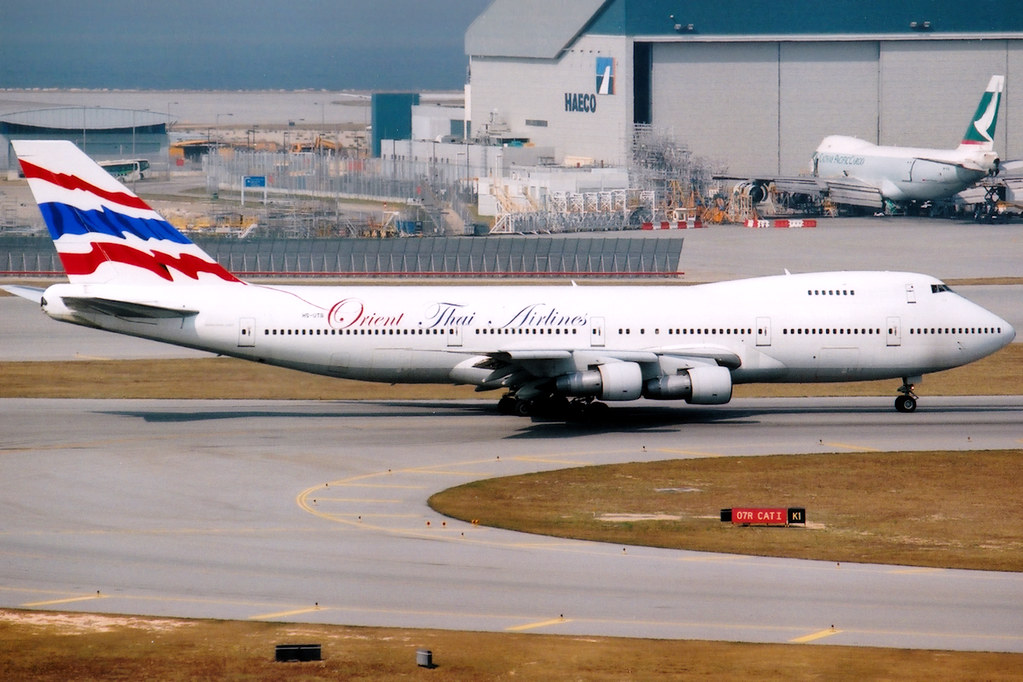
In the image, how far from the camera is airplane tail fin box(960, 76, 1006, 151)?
12589 cm

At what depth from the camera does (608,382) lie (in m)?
48.9

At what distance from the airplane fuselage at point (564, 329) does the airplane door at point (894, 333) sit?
0.04 metres

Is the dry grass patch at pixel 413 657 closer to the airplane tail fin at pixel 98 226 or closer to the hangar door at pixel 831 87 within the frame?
the airplane tail fin at pixel 98 226

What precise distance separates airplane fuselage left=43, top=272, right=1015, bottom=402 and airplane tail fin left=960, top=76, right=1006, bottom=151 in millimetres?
80509

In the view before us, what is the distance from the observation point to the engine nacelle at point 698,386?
49531mm

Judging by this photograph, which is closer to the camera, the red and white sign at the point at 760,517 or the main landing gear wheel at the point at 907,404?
the red and white sign at the point at 760,517

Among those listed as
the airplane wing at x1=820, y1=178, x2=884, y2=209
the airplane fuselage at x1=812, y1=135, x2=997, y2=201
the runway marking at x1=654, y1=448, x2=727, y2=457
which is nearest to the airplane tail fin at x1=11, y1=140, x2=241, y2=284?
the runway marking at x1=654, y1=448, x2=727, y2=457

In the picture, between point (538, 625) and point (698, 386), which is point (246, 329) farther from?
point (538, 625)

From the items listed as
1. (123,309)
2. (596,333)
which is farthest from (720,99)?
(123,309)

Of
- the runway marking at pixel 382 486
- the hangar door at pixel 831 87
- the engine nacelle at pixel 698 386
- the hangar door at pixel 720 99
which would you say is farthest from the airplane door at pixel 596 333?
the hangar door at pixel 831 87

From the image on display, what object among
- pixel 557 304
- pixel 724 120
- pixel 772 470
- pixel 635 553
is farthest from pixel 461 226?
pixel 635 553

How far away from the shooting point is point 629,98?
147 m

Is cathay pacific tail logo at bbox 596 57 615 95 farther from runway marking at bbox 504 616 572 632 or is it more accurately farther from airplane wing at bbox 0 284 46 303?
runway marking at bbox 504 616 572 632

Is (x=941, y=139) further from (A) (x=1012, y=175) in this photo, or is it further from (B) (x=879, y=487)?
(B) (x=879, y=487)
